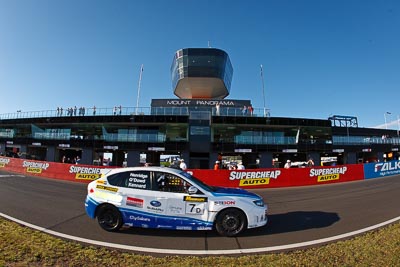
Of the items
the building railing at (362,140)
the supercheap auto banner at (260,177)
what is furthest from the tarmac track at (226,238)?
the building railing at (362,140)

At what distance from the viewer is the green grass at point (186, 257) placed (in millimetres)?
3766

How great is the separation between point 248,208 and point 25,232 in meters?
4.99

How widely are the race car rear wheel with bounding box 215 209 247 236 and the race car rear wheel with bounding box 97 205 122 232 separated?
91.3 inches

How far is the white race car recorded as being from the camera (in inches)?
207

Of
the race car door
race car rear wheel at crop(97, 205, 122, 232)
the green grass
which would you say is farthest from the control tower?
the green grass

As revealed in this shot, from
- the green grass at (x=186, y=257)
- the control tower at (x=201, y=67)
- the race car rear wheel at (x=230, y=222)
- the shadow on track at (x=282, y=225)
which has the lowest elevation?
the shadow on track at (x=282, y=225)

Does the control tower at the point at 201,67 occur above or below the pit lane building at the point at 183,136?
above

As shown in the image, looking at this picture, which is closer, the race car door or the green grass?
the green grass

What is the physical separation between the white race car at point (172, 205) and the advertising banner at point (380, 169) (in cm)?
1963

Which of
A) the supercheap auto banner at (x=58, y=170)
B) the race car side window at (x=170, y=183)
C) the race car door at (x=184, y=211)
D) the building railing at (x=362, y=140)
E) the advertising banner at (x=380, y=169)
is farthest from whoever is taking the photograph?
the building railing at (x=362, y=140)

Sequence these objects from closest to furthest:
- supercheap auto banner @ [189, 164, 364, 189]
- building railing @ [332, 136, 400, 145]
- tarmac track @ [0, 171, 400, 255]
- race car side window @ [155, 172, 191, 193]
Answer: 1. tarmac track @ [0, 171, 400, 255]
2. race car side window @ [155, 172, 191, 193]
3. supercheap auto banner @ [189, 164, 364, 189]
4. building railing @ [332, 136, 400, 145]

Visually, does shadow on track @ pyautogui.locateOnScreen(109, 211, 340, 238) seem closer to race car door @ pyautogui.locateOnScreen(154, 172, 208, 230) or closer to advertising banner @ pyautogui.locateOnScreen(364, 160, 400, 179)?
race car door @ pyautogui.locateOnScreen(154, 172, 208, 230)

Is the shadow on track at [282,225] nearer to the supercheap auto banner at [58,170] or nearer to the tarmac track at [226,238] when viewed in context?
the tarmac track at [226,238]

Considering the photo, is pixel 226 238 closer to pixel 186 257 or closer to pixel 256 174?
pixel 186 257
